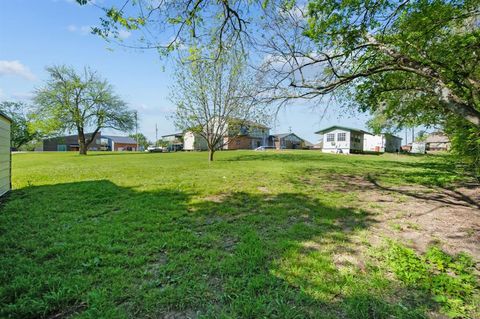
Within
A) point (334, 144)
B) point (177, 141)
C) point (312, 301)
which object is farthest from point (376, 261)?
point (177, 141)

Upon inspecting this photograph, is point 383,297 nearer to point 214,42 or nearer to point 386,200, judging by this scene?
point 386,200

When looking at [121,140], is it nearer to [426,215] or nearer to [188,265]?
[188,265]

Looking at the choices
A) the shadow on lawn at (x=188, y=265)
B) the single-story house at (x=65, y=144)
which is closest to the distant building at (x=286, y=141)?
the single-story house at (x=65, y=144)

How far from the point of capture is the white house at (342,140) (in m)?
37.9

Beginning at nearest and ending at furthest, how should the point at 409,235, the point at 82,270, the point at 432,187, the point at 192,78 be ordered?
1. the point at 82,270
2. the point at 409,235
3. the point at 432,187
4. the point at 192,78

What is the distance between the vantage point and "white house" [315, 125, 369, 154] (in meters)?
37.9

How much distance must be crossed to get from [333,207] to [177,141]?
5667cm

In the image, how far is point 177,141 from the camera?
5931 cm

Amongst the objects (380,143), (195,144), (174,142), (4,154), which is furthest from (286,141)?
(4,154)

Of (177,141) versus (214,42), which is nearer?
(214,42)

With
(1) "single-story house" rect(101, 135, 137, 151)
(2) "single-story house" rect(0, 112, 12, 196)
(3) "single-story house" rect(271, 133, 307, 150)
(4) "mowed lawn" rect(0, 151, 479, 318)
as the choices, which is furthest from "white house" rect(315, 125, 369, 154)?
(1) "single-story house" rect(101, 135, 137, 151)

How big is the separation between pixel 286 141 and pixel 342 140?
72.8 ft

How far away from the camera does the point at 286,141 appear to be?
60.2 metres

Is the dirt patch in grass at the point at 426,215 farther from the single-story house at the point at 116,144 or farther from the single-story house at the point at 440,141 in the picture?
the single-story house at the point at 116,144
